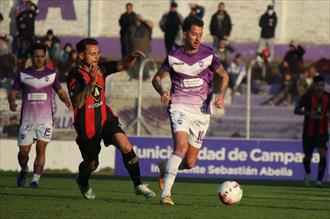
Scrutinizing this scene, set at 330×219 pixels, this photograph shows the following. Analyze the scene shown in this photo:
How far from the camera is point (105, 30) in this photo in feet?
140

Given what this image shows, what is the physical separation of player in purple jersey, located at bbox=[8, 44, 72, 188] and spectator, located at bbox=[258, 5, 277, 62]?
17272mm

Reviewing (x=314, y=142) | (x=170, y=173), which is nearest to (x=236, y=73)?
(x=314, y=142)

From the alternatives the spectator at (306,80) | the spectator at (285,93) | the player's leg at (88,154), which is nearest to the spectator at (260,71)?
the spectator at (285,93)

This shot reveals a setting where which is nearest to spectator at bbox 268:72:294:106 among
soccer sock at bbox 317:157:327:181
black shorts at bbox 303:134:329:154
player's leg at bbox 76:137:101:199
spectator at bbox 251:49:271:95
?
spectator at bbox 251:49:271:95

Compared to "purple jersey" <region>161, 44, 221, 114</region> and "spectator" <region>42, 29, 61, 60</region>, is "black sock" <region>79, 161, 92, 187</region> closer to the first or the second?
"purple jersey" <region>161, 44, 221, 114</region>

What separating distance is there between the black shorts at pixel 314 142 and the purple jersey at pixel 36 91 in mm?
7589

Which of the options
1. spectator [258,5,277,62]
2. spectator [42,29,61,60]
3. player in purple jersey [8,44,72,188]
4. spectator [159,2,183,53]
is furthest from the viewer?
spectator [258,5,277,62]

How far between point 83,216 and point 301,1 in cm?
2773

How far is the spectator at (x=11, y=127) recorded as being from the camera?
99.3 feet

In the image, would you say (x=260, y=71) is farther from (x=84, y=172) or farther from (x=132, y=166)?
(x=132, y=166)

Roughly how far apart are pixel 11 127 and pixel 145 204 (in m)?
14.8

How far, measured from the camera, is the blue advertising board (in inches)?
1146

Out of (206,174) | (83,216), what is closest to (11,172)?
(206,174)

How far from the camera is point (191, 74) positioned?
16547 mm
